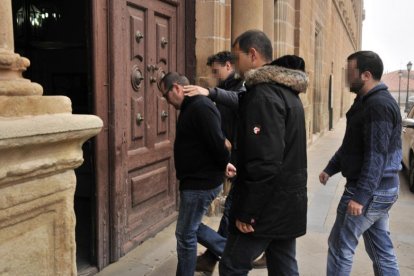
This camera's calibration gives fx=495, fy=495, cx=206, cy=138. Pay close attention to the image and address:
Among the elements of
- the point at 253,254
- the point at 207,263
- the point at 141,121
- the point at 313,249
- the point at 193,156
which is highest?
the point at 141,121

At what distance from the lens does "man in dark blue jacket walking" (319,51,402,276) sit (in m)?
2.99

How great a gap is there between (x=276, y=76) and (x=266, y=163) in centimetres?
49

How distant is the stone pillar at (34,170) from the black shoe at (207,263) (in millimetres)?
1895

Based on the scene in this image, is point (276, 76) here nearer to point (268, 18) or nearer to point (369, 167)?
point (369, 167)

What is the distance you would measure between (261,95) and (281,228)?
28.5 inches

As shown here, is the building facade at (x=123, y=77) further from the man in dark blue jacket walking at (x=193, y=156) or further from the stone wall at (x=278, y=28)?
the man in dark blue jacket walking at (x=193, y=156)

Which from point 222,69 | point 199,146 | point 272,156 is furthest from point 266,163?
point 222,69

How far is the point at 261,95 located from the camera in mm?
2592

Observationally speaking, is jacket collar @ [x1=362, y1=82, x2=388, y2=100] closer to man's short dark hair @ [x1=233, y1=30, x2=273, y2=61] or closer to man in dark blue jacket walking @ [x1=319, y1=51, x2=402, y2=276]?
man in dark blue jacket walking @ [x1=319, y1=51, x2=402, y2=276]

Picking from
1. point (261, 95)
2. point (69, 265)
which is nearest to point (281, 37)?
point (261, 95)

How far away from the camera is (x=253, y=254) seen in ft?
8.94

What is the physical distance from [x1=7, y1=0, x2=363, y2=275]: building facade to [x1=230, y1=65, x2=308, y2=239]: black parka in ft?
5.54

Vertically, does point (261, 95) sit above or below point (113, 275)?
above

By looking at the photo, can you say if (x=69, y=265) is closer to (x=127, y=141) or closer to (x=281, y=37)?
(x=127, y=141)
